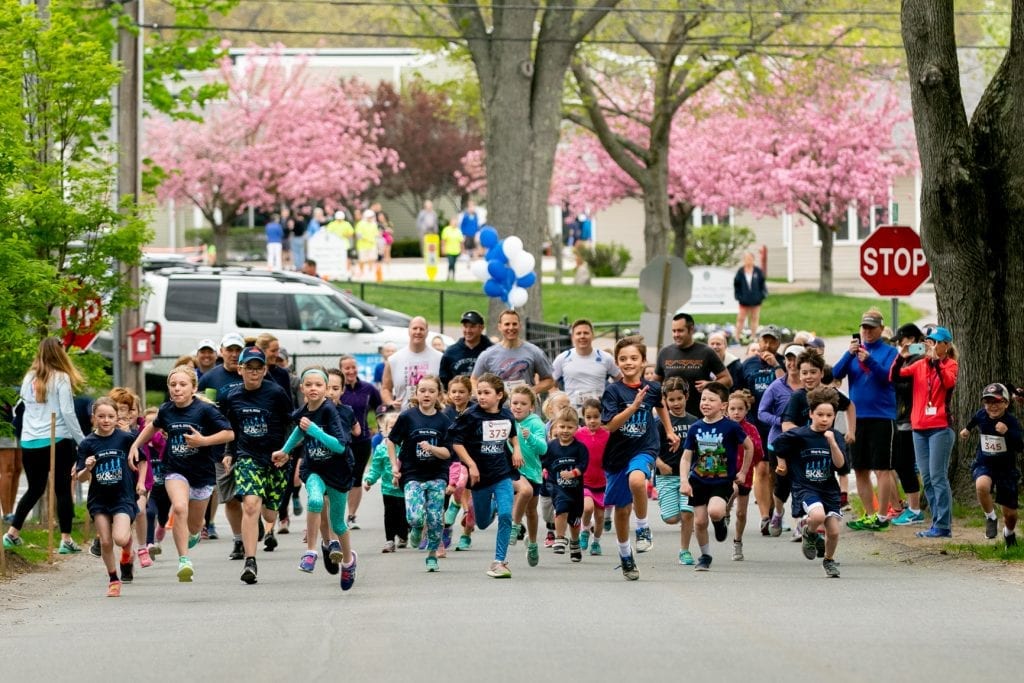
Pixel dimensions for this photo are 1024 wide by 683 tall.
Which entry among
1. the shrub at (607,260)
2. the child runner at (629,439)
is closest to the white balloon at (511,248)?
the child runner at (629,439)

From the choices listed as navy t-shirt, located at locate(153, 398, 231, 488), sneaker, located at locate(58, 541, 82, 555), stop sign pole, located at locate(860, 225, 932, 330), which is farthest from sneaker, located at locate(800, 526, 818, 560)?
sneaker, located at locate(58, 541, 82, 555)

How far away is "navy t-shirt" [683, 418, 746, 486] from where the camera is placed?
13500 mm

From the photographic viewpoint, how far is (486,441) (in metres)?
13.3

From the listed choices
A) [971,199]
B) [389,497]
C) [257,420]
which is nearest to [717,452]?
[389,497]

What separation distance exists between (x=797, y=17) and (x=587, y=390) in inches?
710

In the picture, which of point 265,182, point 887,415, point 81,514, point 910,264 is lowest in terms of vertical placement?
point 81,514

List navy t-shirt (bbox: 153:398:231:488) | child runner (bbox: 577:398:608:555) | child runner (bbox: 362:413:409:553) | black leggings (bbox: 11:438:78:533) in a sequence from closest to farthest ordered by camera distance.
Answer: navy t-shirt (bbox: 153:398:231:488), child runner (bbox: 577:398:608:555), child runner (bbox: 362:413:409:553), black leggings (bbox: 11:438:78:533)

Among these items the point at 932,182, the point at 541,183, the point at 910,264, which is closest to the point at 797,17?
the point at 541,183

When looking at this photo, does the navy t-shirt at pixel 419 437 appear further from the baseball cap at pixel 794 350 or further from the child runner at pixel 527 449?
the baseball cap at pixel 794 350

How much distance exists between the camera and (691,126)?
51.7 meters

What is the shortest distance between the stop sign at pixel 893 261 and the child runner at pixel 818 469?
5879 millimetres

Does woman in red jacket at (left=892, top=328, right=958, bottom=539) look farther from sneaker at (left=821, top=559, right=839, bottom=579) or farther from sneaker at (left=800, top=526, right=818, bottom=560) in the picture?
sneaker at (left=821, top=559, right=839, bottom=579)

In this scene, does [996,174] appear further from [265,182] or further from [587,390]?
[265,182]

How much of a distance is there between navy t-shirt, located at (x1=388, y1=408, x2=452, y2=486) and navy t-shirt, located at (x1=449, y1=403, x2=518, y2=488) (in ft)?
0.50
